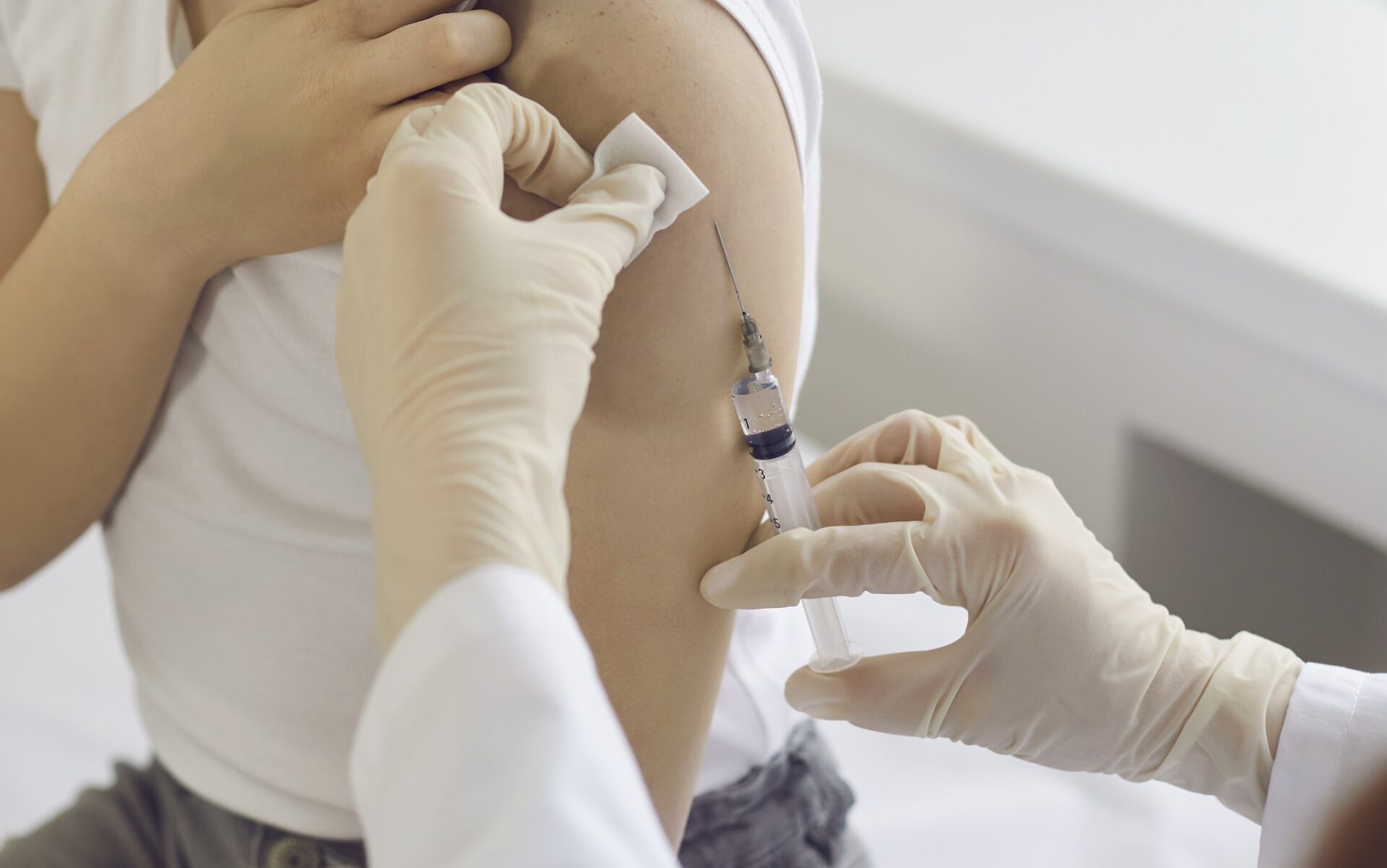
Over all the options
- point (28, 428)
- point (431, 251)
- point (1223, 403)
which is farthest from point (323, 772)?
point (1223, 403)

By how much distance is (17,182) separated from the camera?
1000mm

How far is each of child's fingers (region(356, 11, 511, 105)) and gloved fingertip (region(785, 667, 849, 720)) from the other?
1.70 ft

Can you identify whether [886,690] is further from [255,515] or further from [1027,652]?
[255,515]

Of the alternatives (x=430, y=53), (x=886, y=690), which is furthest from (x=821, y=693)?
(x=430, y=53)

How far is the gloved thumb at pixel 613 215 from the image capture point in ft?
2.13

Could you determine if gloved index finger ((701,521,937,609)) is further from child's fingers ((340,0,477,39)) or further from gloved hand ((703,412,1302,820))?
child's fingers ((340,0,477,39))

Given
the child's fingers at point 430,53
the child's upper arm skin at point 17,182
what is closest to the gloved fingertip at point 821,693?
the child's fingers at point 430,53

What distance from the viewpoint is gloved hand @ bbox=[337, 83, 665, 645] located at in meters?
0.57

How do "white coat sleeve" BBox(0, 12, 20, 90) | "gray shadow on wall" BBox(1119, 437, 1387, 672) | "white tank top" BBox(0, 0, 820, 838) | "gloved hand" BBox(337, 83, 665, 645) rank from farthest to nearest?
"gray shadow on wall" BBox(1119, 437, 1387, 672), "white coat sleeve" BBox(0, 12, 20, 90), "white tank top" BBox(0, 0, 820, 838), "gloved hand" BBox(337, 83, 665, 645)

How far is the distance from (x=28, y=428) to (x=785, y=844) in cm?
76

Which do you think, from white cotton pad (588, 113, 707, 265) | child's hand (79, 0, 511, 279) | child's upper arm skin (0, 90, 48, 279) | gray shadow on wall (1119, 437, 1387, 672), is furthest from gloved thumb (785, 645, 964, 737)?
gray shadow on wall (1119, 437, 1387, 672)

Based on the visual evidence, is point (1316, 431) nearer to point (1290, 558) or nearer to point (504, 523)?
point (1290, 558)

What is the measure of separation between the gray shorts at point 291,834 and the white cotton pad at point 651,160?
Answer: 0.53 metres

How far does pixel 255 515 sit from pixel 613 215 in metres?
0.42
